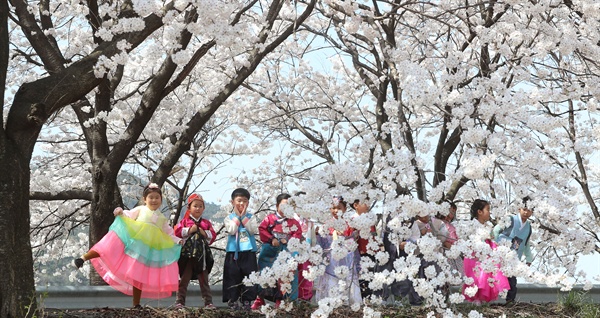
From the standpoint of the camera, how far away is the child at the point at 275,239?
8867 millimetres

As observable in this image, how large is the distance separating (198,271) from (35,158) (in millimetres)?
6986

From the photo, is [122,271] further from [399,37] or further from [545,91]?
[399,37]

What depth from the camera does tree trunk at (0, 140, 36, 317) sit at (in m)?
7.20

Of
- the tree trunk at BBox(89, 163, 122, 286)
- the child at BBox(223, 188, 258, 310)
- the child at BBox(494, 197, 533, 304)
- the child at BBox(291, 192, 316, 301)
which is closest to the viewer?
the child at BBox(223, 188, 258, 310)

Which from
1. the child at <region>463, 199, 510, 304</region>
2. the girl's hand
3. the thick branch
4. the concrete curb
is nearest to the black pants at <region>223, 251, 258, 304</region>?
the concrete curb

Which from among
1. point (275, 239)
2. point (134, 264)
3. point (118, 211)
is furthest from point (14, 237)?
point (275, 239)

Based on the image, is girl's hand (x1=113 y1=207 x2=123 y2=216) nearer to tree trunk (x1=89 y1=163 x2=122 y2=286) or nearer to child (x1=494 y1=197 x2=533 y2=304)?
tree trunk (x1=89 y1=163 x2=122 y2=286)

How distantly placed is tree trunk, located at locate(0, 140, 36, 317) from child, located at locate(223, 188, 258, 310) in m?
2.07

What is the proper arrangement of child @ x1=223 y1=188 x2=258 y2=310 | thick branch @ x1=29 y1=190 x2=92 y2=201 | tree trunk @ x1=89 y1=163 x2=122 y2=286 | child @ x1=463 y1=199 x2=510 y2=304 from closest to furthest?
1. child @ x1=223 y1=188 x2=258 y2=310
2. child @ x1=463 y1=199 x2=510 y2=304
3. tree trunk @ x1=89 y1=163 x2=122 y2=286
4. thick branch @ x1=29 y1=190 x2=92 y2=201

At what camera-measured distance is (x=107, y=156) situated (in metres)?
10.2

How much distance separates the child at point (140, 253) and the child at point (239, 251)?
1.93 ft

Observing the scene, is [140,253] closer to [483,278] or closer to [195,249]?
[195,249]

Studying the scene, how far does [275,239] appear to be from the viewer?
29.1 feet

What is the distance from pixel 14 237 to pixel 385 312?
3.50 m
